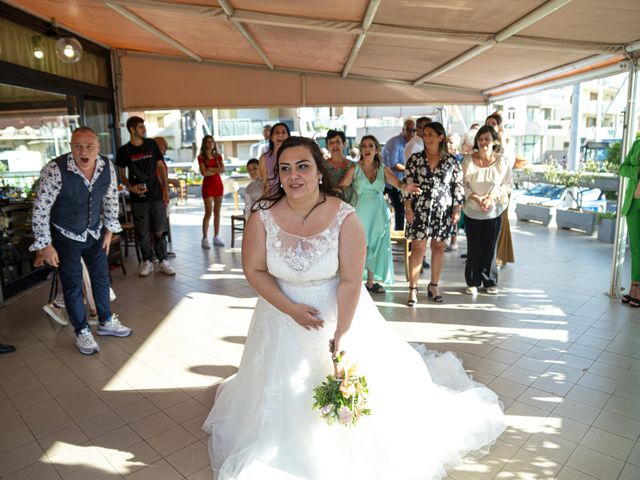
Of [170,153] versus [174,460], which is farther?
[170,153]

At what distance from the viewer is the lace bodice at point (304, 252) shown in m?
2.68

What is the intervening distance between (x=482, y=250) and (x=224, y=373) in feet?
11.1

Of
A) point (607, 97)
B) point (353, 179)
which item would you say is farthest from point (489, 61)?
point (607, 97)

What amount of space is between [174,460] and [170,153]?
37400mm

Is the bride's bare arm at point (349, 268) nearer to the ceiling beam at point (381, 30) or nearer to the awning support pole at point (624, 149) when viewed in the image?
the ceiling beam at point (381, 30)

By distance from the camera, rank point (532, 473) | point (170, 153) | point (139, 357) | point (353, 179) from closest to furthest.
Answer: point (532, 473) → point (139, 357) → point (353, 179) → point (170, 153)

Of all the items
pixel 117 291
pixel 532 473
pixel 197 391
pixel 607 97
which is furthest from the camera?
pixel 607 97

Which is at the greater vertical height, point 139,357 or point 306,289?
point 306,289

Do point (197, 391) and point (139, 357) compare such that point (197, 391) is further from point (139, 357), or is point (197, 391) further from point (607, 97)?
point (607, 97)

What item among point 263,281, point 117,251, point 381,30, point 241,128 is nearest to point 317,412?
point 263,281

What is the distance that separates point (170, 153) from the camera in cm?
3791

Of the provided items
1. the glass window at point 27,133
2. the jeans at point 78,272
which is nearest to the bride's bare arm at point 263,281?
the jeans at point 78,272

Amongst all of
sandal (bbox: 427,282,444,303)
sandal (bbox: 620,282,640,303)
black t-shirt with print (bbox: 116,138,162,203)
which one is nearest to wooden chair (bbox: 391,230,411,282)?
sandal (bbox: 427,282,444,303)

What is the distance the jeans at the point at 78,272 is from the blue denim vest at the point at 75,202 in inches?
4.3
